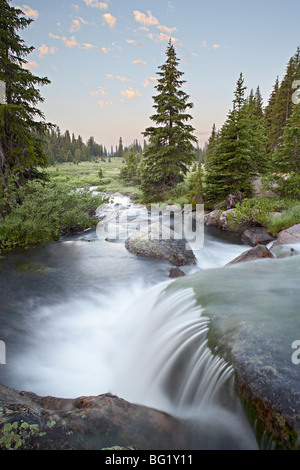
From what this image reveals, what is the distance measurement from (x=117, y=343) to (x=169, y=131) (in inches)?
708

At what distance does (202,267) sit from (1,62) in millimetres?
11252

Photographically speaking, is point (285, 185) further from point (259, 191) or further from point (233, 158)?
point (233, 158)

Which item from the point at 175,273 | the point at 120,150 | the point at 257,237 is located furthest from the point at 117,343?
the point at 120,150

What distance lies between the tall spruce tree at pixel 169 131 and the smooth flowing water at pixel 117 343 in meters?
13.7

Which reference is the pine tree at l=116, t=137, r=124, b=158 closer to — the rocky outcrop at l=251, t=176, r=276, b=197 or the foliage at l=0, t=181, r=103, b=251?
the rocky outcrop at l=251, t=176, r=276, b=197

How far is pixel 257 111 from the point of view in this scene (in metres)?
40.2

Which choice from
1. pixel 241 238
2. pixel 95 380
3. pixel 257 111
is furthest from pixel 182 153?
pixel 257 111

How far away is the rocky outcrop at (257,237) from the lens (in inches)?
390

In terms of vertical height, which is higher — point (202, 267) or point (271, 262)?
point (271, 262)

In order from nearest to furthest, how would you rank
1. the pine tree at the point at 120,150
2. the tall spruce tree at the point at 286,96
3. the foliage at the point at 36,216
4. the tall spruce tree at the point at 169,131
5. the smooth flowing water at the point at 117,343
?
the smooth flowing water at the point at 117,343
the foliage at the point at 36,216
the tall spruce tree at the point at 169,131
the tall spruce tree at the point at 286,96
the pine tree at the point at 120,150

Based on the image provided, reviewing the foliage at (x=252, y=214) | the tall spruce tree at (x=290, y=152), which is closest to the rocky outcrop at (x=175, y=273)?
the foliage at (x=252, y=214)

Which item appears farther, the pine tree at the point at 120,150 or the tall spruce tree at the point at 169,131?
the pine tree at the point at 120,150

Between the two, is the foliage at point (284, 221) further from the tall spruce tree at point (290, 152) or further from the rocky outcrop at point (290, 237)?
the tall spruce tree at point (290, 152)

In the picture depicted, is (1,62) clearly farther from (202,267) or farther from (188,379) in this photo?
(188,379)
